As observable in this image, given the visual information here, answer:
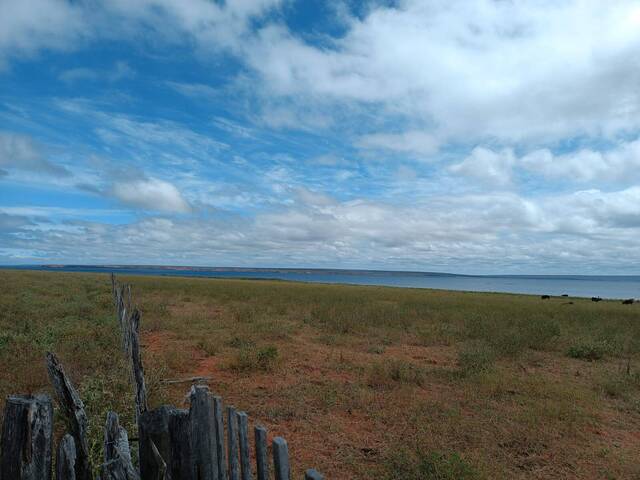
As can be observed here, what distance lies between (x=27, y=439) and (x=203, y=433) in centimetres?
115

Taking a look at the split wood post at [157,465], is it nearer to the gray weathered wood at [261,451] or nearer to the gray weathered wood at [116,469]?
the gray weathered wood at [116,469]

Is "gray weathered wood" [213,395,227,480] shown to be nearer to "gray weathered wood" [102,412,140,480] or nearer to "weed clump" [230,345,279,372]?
"gray weathered wood" [102,412,140,480]

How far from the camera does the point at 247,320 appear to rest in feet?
55.5

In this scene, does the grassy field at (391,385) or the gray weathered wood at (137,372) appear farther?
the grassy field at (391,385)

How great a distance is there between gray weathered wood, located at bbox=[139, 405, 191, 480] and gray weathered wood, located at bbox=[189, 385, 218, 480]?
19 cm

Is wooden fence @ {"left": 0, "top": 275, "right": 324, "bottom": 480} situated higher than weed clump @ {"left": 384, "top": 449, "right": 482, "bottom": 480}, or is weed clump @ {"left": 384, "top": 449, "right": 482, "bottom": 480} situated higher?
wooden fence @ {"left": 0, "top": 275, "right": 324, "bottom": 480}

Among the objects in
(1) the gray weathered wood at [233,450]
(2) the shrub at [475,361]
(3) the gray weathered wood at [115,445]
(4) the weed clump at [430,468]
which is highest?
(3) the gray weathered wood at [115,445]

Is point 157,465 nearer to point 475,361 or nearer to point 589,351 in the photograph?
point 475,361

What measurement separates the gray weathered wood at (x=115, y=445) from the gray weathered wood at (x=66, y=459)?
0.72 feet

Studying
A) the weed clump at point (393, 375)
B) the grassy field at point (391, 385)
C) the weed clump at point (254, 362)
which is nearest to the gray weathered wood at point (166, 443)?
the grassy field at point (391, 385)

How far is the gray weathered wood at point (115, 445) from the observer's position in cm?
259

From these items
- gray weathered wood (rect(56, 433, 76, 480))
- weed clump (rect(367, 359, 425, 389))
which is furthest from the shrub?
gray weathered wood (rect(56, 433, 76, 480))

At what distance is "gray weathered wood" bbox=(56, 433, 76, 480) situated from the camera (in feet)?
8.64

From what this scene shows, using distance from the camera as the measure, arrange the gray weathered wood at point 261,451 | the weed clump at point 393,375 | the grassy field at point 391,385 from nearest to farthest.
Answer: the gray weathered wood at point 261,451 < the grassy field at point 391,385 < the weed clump at point 393,375
